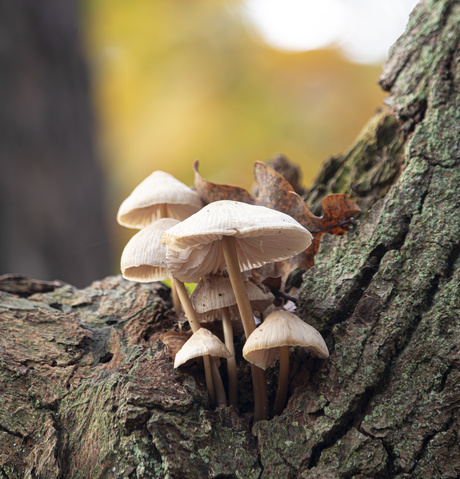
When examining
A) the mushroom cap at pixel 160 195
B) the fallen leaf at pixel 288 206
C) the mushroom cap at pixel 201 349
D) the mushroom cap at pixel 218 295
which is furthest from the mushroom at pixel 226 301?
the mushroom cap at pixel 160 195

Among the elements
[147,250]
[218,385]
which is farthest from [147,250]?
[218,385]

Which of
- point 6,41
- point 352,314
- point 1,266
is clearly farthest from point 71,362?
point 6,41

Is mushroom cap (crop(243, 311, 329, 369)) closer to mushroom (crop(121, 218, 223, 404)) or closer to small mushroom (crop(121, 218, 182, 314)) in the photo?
mushroom (crop(121, 218, 223, 404))

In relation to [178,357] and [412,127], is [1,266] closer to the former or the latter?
[178,357]

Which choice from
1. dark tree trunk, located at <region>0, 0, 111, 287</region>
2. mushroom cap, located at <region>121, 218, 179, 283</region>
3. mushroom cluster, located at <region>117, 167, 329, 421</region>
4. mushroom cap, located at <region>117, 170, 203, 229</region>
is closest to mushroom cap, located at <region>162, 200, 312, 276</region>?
mushroom cluster, located at <region>117, 167, 329, 421</region>

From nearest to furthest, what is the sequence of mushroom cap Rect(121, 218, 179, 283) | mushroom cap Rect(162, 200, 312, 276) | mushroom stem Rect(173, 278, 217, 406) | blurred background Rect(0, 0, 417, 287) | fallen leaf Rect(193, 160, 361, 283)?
1. mushroom cap Rect(162, 200, 312, 276)
2. mushroom stem Rect(173, 278, 217, 406)
3. mushroom cap Rect(121, 218, 179, 283)
4. fallen leaf Rect(193, 160, 361, 283)
5. blurred background Rect(0, 0, 417, 287)

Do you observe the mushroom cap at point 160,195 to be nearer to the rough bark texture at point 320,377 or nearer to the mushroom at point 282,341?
the rough bark texture at point 320,377
